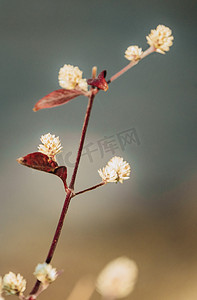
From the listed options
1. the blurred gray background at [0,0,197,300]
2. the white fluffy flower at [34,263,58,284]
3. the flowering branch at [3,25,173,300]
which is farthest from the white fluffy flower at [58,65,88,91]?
the blurred gray background at [0,0,197,300]

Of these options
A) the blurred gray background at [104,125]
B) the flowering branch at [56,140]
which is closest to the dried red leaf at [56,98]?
the flowering branch at [56,140]

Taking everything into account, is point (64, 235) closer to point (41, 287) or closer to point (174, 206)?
point (174, 206)

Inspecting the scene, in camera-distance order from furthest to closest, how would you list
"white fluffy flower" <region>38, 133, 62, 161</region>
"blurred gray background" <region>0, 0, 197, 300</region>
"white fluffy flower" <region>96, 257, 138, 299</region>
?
"blurred gray background" <region>0, 0, 197, 300</region>, "white fluffy flower" <region>38, 133, 62, 161</region>, "white fluffy flower" <region>96, 257, 138, 299</region>

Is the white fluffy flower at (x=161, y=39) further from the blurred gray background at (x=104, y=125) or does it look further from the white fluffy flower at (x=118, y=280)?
the blurred gray background at (x=104, y=125)

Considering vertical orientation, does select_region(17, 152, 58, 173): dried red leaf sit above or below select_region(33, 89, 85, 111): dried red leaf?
below

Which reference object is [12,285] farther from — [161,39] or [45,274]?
[161,39]

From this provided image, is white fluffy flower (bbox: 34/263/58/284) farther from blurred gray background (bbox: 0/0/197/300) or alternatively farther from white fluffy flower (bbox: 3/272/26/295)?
blurred gray background (bbox: 0/0/197/300)

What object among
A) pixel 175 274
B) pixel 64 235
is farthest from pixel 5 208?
pixel 175 274

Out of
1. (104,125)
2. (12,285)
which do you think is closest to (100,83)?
(12,285)
